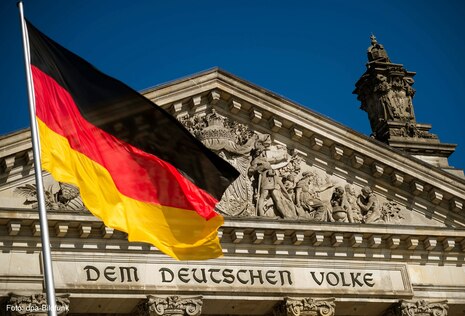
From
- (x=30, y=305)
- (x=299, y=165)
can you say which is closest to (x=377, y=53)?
(x=299, y=165)

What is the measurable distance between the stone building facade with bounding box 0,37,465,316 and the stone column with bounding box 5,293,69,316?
42 mm

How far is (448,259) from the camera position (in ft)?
104

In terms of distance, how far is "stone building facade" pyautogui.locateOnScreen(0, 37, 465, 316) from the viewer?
2745 cm

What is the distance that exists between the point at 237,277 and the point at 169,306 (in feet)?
7.28

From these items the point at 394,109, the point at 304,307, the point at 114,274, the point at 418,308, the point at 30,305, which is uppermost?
the point at 394,109

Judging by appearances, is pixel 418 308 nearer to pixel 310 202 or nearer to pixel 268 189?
pixel 310 202

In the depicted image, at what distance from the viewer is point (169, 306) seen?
91.0ft

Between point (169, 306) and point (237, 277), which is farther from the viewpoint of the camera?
point (237, 277)

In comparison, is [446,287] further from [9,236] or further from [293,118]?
[9,236]

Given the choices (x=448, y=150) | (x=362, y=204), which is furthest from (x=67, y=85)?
(x=448, y=150)

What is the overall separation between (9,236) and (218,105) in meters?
7.47

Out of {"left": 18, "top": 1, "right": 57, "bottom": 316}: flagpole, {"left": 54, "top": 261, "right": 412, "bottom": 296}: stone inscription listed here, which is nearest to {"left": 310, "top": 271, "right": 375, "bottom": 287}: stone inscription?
{"left": 54, "top": 261, "right": 412, "bottom": 296}: stone inscription

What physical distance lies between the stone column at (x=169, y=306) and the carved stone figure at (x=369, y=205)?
6221mm

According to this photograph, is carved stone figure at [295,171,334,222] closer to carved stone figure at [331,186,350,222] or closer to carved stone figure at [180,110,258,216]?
carved stone figure at [331,186,350,222]
